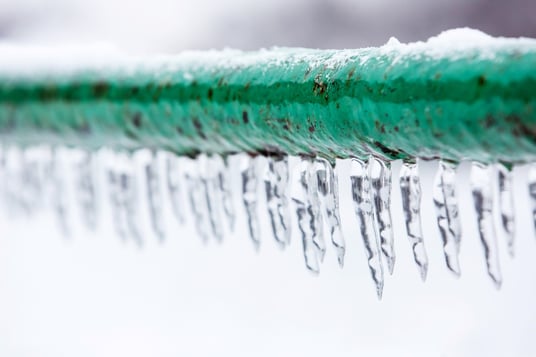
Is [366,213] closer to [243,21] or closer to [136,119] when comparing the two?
[136,119]

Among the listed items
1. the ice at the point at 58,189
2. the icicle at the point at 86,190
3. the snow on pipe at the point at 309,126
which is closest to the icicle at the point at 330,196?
the snow on pipe at the point at 309,126

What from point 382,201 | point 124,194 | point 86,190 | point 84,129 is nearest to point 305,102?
point 382,201

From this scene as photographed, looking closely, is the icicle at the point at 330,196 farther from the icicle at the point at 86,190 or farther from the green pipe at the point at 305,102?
the icicle at the point at 86,190

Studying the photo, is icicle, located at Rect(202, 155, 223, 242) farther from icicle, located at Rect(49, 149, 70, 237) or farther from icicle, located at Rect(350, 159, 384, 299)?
icicle, located at Rect(49, 149, 70, 237)

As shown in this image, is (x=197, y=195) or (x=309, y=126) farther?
(x=197, y=195)

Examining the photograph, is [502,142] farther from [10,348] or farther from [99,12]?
[99,12]

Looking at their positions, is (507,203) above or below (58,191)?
below

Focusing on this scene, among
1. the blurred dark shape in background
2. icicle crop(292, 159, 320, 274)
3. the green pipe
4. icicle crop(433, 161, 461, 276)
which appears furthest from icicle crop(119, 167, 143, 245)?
the blurred dark shape in background
